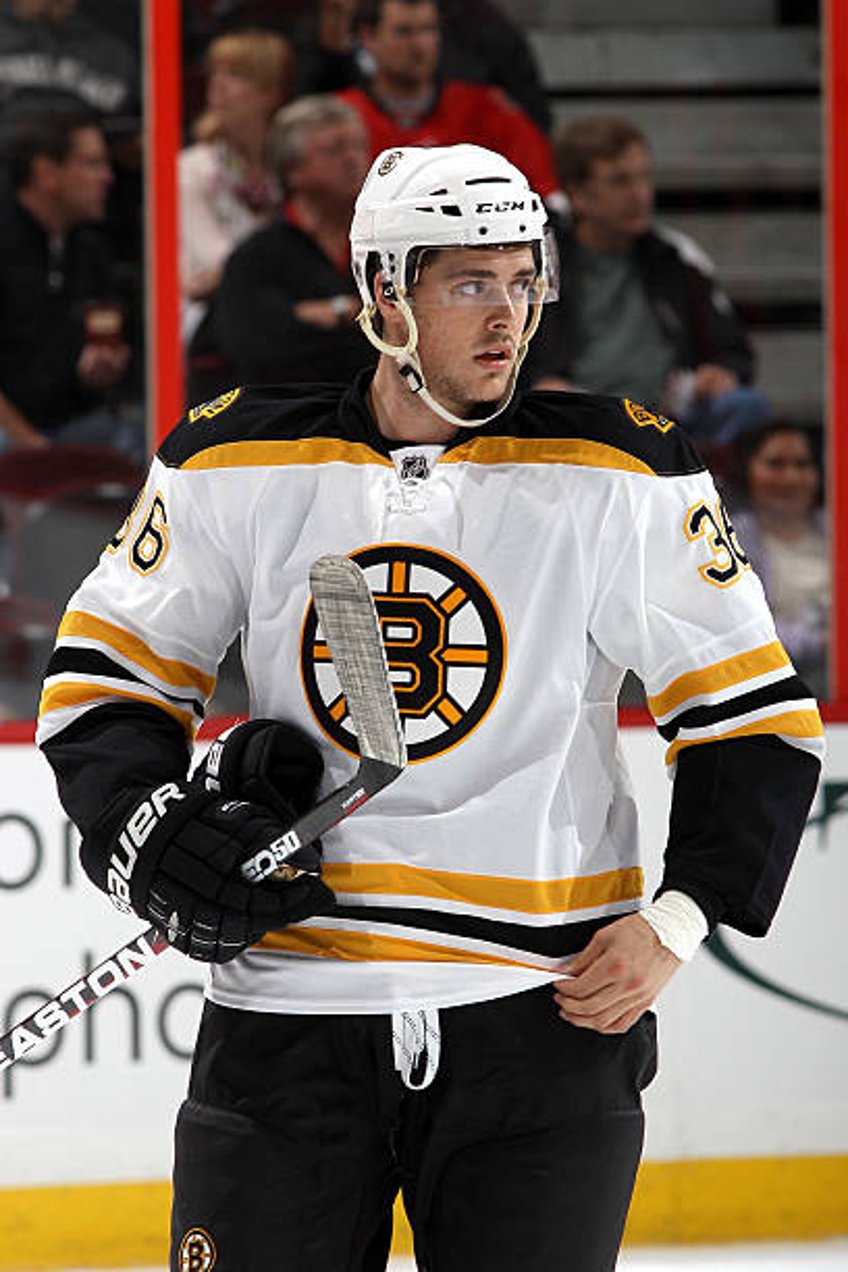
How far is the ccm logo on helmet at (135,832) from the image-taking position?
67.6 inches

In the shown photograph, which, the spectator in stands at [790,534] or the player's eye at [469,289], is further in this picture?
the spectator in stands at [790,534]

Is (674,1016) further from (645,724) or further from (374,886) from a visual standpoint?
(374,886)

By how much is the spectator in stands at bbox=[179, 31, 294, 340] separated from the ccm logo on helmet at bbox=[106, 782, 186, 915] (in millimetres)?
2480

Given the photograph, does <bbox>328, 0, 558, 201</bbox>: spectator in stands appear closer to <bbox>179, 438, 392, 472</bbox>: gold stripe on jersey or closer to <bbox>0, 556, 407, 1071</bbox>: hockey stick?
<bbox>179, 438, 392, 472</bbox>: gold stripe on jersey

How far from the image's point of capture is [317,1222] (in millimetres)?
1712

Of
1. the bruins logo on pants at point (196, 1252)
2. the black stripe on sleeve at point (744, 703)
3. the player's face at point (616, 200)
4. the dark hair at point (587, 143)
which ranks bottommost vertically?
the bruins logo on pants at point (196, 1252)

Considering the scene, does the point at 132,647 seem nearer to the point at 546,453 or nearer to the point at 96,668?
the point at 96,668

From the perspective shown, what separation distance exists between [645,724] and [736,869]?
1653mm

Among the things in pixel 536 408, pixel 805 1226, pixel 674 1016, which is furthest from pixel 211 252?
pixel 536 408

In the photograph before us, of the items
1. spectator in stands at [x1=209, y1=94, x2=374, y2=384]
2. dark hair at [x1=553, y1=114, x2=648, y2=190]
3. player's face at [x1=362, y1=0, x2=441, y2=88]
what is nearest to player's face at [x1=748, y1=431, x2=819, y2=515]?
dark hair at [x1=553, y1=114, x2=648, y2=190]

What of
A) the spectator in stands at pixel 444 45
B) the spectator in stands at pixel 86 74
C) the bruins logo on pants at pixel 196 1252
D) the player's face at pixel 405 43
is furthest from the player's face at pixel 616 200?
the bruins logo on pants at pixel 196 1252

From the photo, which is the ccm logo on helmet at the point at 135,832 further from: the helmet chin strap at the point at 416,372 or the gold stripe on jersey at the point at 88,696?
the helmet chin strap at the point at 416,372

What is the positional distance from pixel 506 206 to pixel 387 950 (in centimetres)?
58

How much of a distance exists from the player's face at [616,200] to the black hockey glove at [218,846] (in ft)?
8.66
